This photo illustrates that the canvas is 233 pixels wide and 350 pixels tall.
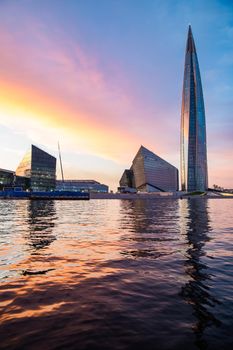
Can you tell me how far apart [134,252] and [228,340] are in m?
10.6

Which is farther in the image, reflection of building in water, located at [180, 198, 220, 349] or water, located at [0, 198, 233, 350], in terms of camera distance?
reflection of building in water, located at [180, 198, 220, 349]

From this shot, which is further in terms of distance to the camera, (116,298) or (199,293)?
(199,293)

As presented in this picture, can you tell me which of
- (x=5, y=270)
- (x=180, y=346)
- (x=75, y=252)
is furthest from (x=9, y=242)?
(x=180, y=346)

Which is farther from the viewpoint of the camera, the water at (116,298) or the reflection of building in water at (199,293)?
the reflection of building in water at (199,293)

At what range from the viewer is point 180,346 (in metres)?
6.00

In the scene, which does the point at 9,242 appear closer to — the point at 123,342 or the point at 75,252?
the point at 75,252

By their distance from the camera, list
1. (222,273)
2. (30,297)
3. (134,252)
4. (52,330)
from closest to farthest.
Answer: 1. (52,330)
2. (30,297)
3. (222,273)
4. (134,252)

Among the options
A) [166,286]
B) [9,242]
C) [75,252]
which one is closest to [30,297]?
[166,286]

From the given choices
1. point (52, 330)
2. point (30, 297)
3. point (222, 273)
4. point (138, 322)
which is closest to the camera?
point (52, 330)

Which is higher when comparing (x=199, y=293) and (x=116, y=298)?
(x=199, y=293)

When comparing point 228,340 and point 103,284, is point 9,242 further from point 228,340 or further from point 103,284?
point 228,340

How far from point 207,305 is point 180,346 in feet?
9.37

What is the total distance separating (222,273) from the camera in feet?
40.1

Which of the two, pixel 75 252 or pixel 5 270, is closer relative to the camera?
pixel 5 270
